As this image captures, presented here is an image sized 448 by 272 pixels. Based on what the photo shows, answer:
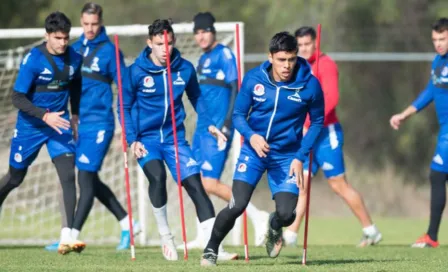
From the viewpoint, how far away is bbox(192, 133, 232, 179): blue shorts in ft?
40.3

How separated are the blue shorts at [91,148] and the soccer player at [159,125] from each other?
1465mm

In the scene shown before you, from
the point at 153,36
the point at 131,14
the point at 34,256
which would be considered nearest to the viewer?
the point at 153,36

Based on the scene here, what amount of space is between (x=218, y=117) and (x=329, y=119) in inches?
45.9

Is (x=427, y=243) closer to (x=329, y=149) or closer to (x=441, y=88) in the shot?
(x=329, y=149)

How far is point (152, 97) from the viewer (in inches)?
407

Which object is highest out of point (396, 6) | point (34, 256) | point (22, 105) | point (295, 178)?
point (396, 6)

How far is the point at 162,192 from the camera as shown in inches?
405

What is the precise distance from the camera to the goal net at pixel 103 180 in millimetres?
13797

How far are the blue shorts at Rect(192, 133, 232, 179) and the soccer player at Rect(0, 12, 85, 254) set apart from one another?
1561 mm

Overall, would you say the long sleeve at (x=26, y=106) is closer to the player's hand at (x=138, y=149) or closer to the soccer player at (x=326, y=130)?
the player's hand at (x=138, y=149)

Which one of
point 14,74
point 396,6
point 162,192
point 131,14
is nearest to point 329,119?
point 162,192

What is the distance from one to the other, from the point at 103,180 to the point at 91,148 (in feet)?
12.4

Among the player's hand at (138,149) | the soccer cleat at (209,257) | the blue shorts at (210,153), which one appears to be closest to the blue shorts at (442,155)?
the blue shorts at (210,153)

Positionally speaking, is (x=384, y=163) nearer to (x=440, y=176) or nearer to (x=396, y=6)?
(x=396, y=6)
